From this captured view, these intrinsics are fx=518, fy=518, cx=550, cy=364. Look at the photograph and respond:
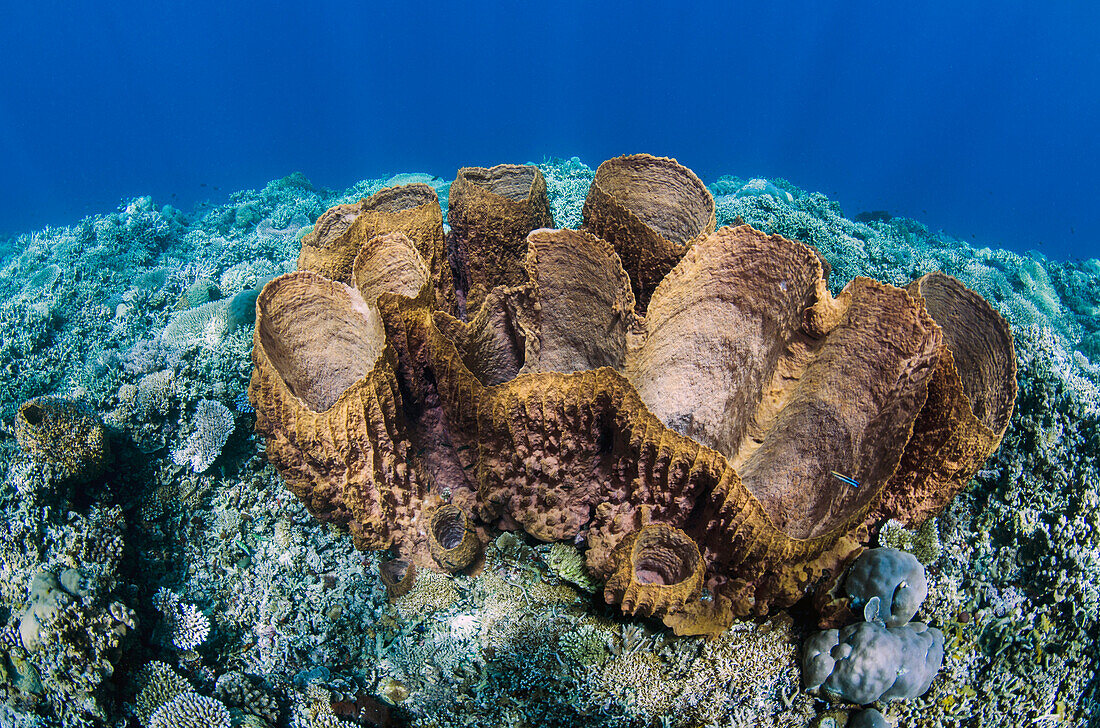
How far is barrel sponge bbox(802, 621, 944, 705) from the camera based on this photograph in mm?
2115

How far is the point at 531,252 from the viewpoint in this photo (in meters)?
2.71

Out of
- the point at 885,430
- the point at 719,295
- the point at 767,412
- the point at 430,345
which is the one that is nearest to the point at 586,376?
the point at 430,345

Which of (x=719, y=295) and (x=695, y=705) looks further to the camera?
(x=719, y=295)

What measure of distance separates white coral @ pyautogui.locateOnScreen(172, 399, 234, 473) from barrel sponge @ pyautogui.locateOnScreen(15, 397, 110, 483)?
0.44 m

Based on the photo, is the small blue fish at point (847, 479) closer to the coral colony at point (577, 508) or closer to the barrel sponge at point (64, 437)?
the coral colony at point (577, 508)

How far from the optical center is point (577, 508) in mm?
2449

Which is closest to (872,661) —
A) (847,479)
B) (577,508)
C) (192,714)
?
(847,479)

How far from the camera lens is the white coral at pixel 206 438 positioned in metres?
3.34

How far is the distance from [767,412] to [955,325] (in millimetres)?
1067

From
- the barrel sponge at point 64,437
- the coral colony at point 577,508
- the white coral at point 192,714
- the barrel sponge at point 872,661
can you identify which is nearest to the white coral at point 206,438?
the coral colony at point 577,508

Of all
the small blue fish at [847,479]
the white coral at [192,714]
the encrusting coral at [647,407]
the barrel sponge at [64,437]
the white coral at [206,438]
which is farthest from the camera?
the white coral at [206,438]

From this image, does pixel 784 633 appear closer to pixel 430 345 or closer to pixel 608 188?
pixel 430 345

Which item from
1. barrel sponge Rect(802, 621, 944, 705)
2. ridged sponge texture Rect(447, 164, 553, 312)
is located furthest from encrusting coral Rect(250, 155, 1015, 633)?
ridged sponge texture Rect(447, 164, 553, 312)

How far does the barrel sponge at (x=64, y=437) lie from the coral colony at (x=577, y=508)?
0.06 feet
